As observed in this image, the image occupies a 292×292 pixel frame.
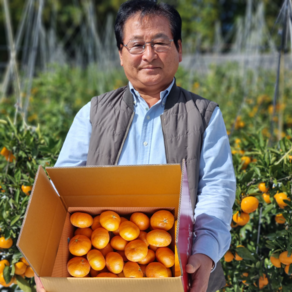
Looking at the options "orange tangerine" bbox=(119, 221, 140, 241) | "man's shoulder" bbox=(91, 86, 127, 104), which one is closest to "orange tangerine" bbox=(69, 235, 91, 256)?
"orange tangerine" bbox=(119, 221, 140, 241)

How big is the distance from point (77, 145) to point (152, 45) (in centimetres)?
45

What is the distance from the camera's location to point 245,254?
4.94 feet

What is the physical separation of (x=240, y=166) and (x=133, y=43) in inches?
33.6

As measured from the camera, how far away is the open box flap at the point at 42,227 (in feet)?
2.96

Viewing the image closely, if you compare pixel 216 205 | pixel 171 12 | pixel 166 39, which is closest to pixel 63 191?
pixel 216 205

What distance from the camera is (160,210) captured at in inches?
45.9

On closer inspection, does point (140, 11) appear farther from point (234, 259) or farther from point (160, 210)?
point (234, 259)

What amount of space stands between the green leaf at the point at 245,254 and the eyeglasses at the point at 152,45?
0.92 m

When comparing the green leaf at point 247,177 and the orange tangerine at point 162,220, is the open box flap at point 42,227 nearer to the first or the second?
the orange tangerine at point 162,220

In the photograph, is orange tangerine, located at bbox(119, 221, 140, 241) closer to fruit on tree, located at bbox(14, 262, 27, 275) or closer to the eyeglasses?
the eyeglasses

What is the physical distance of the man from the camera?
3.77 feet

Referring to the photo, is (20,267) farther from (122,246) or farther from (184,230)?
(184,230)

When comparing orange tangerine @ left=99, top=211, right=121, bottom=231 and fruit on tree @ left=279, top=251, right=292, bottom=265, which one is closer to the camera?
orange tangerine @ left=99, top=211, right=121, bottom=231

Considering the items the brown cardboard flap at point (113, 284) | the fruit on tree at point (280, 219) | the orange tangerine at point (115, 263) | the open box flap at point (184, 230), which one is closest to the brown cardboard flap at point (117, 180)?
the open box flap at point (184, 230)
